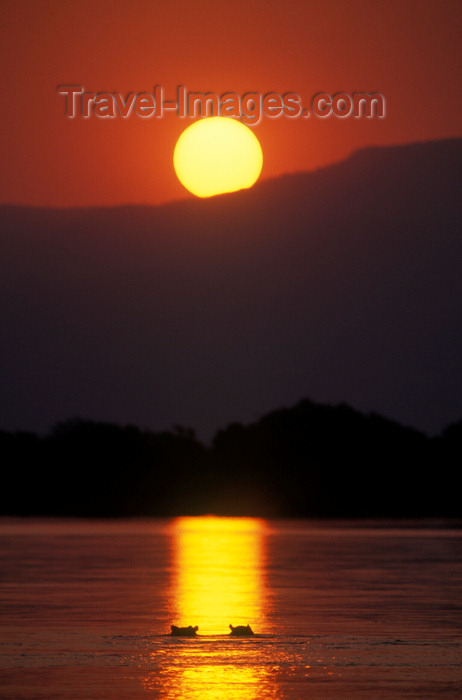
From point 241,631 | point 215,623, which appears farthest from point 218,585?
point 241,631

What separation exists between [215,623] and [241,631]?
7.60 ft

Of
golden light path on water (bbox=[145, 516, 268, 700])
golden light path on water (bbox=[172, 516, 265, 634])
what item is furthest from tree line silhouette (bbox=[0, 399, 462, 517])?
golden light path on water (bbox=[145, 516, 268, 700])

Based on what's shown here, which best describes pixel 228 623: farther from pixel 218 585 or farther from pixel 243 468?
pixel 243 468

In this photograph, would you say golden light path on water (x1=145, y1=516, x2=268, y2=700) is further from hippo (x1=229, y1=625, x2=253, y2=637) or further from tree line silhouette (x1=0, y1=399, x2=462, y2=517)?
tree line silhouette (x1=0, y1=399, x2=462, y2=517)

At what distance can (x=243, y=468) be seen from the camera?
5448 inches

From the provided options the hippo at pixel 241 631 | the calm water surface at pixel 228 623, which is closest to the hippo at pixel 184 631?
the calm water surface at pixel 228 623

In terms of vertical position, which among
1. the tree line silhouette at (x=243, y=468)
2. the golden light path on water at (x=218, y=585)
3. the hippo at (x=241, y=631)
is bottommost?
the hippo at (x=241, y=631)

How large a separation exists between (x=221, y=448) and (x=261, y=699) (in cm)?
12527

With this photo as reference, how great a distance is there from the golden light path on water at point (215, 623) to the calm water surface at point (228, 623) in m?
0.04

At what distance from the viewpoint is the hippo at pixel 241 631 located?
74.3 feet

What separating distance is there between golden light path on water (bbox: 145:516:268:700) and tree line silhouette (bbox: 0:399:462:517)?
81.4 metres

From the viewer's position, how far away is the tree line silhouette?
13212cm

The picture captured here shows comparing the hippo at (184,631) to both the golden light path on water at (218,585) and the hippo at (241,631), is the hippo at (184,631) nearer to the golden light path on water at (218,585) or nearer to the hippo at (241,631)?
the hippo at (241,631)

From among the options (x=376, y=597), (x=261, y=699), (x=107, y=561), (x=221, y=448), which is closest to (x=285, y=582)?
(x=376, y=597)
